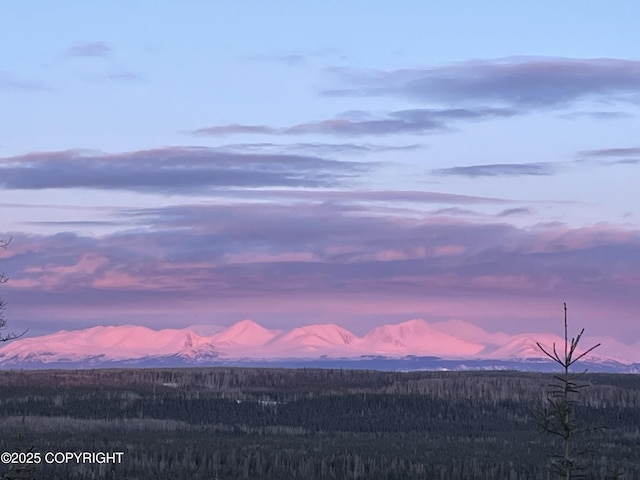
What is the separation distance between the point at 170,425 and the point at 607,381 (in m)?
75.9

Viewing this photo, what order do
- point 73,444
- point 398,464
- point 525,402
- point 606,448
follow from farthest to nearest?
point 525,402
point 606,448
point 73,444
point 398,464

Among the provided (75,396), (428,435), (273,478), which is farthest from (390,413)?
(273,478)

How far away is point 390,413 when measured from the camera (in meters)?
131

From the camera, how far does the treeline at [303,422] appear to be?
73.1m

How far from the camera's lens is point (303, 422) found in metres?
120

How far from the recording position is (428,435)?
108 metres

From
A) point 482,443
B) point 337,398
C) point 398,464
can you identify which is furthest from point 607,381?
point 398,464

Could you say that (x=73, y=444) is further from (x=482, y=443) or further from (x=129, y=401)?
(x=129, y=401)

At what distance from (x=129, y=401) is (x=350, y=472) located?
2449 inches

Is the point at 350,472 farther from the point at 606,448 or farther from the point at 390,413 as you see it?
the point at 390,413

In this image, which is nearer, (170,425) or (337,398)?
(170,425)

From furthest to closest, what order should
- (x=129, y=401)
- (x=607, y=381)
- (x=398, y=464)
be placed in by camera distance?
1. (x=607, y=381)
2. (x=129, y=401)
3. (x=398, y=464)

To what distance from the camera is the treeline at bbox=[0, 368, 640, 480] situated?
7312cm

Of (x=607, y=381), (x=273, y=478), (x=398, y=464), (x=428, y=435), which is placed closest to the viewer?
(x=273, y=478)
